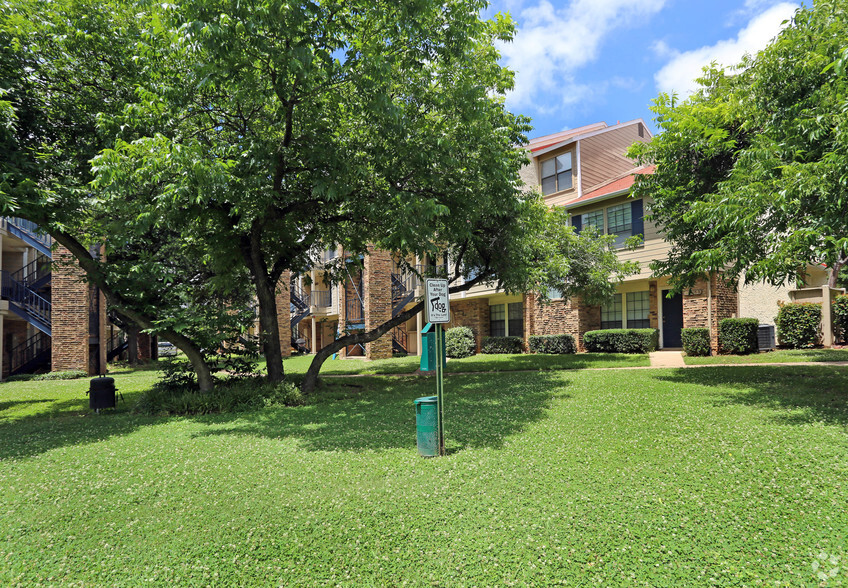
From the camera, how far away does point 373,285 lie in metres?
21.3

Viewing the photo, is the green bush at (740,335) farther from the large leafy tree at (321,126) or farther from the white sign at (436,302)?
the white sign at (436,302)

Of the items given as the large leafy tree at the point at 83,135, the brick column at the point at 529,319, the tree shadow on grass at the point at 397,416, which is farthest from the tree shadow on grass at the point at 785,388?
the large leafy tree at the point at 83,135

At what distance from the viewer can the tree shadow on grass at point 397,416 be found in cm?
734

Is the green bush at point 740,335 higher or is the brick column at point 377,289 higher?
the brick column at point 377,289

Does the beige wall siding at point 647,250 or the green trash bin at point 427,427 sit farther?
the beige wall siding at point 647,250

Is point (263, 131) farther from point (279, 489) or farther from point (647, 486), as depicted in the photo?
point (647, 486)

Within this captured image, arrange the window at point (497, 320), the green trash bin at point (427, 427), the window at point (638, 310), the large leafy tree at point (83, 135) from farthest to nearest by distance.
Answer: the window at point (497, 320) < the window at point (638, 310) < the large leafy tree at point (83, 135) < the green trash bin at point (427, 427)

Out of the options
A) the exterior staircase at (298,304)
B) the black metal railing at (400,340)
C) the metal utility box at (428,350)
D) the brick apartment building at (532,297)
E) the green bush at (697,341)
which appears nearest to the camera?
the metal utility box at (428,350)

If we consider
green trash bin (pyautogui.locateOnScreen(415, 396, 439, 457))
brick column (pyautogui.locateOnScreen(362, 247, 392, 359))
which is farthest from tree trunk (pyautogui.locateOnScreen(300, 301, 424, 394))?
brick column (pyautogui.locateOnScreen(362, 247, 392, 359))

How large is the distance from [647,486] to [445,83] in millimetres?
8005

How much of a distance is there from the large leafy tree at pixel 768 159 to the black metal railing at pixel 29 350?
25.8m

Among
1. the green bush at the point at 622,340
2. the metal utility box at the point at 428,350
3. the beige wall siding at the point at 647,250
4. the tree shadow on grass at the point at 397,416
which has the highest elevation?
the beige wall siding at the point at 647,250

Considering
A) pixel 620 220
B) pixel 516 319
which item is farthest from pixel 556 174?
pixel 516 319

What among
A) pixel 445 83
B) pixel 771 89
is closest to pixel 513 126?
pixel 445 83
